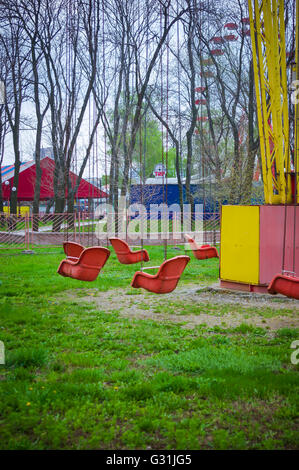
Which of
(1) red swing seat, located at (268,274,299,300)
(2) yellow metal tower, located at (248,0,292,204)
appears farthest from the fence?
(1) red swing seat, located at (268,274,299,300)

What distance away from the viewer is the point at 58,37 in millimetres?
22297

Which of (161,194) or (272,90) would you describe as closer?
(272,90)

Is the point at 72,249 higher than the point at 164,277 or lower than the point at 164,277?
higher

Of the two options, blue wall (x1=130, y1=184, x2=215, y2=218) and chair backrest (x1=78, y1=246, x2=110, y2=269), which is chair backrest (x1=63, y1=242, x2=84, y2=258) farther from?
blue wall (x1=130, y1=184, x2=215, y2=218)

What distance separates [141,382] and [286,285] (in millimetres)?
2110

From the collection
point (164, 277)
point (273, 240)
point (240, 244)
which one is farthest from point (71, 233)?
point (164, 277)

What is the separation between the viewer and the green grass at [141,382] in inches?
153

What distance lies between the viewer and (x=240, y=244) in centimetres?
1035

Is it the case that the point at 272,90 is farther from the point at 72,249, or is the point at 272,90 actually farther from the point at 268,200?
the point at 72,249

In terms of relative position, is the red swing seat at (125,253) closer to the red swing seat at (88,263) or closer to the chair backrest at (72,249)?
the chair backrest at (72,249)

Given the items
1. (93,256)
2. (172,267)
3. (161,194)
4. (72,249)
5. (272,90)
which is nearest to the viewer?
(172,267)

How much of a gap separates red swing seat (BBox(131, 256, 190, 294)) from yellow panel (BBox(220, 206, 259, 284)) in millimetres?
3700

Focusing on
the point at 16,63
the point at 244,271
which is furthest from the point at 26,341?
the point at 16,63

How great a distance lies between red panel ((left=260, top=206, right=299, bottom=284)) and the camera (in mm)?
9516
